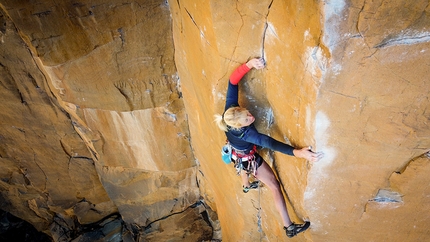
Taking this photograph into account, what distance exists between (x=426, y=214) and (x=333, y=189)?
853 mm

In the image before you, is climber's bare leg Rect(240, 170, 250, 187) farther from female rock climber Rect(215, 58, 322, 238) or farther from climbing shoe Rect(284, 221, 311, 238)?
climbing shoe Rect(284, 221, 311, 238)

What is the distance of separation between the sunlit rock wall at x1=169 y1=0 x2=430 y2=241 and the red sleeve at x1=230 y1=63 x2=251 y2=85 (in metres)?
0.10

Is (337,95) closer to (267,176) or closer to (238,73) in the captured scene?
(238,73)

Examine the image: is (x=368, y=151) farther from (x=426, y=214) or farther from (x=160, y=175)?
(x=160, y=175)

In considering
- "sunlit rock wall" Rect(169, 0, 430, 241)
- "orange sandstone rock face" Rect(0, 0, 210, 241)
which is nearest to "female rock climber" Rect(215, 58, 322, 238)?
"sunlit rock wall" Rect(169, 0, 430, 241)

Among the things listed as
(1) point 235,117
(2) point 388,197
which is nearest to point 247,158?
(1) point 235,117

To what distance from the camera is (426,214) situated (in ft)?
8.42

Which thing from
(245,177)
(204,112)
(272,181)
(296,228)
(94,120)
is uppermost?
(94,120)

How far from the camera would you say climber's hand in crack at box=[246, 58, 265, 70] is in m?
2.58

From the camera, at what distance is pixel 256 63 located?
259 centimetres

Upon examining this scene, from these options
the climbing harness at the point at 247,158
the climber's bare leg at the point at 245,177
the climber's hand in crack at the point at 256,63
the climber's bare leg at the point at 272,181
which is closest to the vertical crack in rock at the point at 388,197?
the climber's bare leg at the point at 272,181

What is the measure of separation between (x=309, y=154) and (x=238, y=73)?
3.11ft

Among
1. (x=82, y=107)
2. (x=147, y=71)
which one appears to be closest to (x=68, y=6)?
(x=147, y=71)

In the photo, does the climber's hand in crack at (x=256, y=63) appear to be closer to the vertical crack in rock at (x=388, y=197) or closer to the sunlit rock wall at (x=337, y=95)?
the sunlit rock wall at (x=337, y=95)
